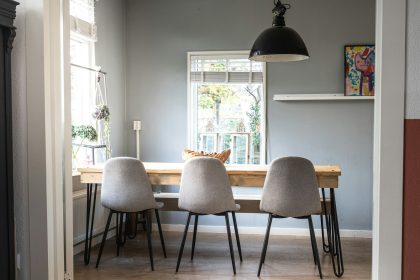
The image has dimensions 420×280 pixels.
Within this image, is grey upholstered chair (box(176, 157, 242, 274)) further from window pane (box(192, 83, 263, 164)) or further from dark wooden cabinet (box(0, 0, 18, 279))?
dark wooden cabinet (box(0, 0, 18, 279))

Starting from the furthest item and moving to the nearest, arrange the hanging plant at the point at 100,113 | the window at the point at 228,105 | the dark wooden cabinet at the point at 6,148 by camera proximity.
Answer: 1. the window at the point at 228,105
2. the hanging plant at the point at 100,113
3. the dark wooden cabinet at the point at 6,148

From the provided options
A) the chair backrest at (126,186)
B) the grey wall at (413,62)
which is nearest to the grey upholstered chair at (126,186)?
the chair backrest at (126,186)

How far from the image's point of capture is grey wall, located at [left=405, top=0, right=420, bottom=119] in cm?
175

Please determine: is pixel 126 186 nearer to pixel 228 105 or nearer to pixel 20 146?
pixel 20 146

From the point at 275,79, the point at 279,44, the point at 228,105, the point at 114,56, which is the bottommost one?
the point at 228,105

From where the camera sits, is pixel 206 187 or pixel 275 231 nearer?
pixel 206 187

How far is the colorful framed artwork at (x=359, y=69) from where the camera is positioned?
188 inches

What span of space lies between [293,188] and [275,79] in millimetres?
1879

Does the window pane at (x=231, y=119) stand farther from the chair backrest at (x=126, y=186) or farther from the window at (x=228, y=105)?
the chair backrest at (x=126, y=186)

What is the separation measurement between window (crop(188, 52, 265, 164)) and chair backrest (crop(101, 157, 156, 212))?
1552 millimetres

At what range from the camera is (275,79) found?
196 inches

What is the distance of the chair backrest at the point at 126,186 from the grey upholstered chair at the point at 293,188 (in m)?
1.02

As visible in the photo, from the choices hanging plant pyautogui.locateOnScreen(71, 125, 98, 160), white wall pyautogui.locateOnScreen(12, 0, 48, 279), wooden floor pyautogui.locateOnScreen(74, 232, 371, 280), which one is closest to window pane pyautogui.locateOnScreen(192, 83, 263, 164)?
wooden floor pyautogui.locateOnScreen(74, 232, 371, 280)

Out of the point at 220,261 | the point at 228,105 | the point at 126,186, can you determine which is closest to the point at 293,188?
the point at 220,261
